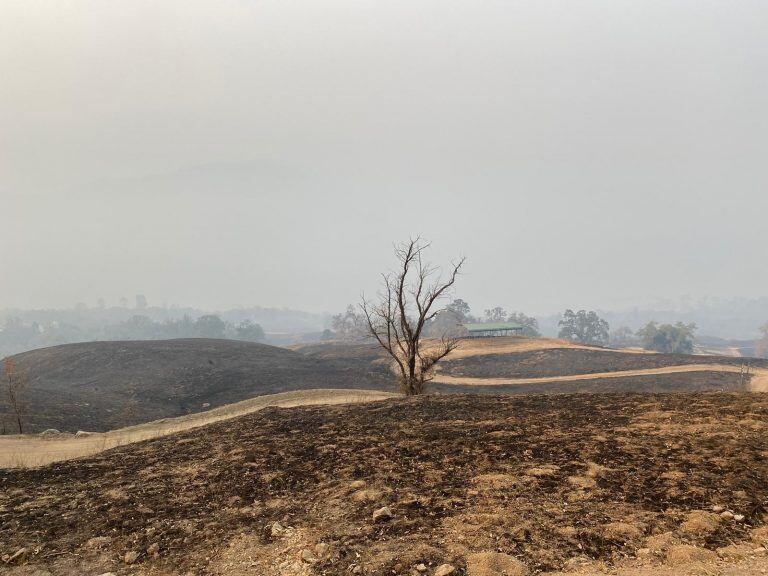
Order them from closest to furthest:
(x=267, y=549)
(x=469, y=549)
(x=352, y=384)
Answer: (x=469, y=549) → (x=267, y=549) → (x=352, y=384)

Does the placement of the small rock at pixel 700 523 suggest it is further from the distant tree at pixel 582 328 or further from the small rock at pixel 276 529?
the distant tree at pixel 582 328

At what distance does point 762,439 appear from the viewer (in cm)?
1017

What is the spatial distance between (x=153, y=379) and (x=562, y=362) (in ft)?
188

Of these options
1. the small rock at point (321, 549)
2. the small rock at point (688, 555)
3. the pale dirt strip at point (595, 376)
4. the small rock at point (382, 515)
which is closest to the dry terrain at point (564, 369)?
the pale dirt strip at point (595, 376)

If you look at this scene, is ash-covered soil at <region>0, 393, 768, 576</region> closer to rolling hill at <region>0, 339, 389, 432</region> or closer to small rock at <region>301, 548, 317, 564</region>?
small rock at <region>301, 548, 317, 564</region>

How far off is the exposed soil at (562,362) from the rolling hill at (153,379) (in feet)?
Result: 51.4

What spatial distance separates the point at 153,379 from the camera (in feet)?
188

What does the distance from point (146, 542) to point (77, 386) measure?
5958cm

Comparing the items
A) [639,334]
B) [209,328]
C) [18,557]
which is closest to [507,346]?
[18,557]

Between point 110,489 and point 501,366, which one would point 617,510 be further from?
point 501,366

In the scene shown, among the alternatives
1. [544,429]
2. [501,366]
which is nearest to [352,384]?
[501,366]

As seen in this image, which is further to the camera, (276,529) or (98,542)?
(98,542)

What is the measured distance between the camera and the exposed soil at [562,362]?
61.9 metres

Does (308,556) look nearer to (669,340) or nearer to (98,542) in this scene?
(98,542)
